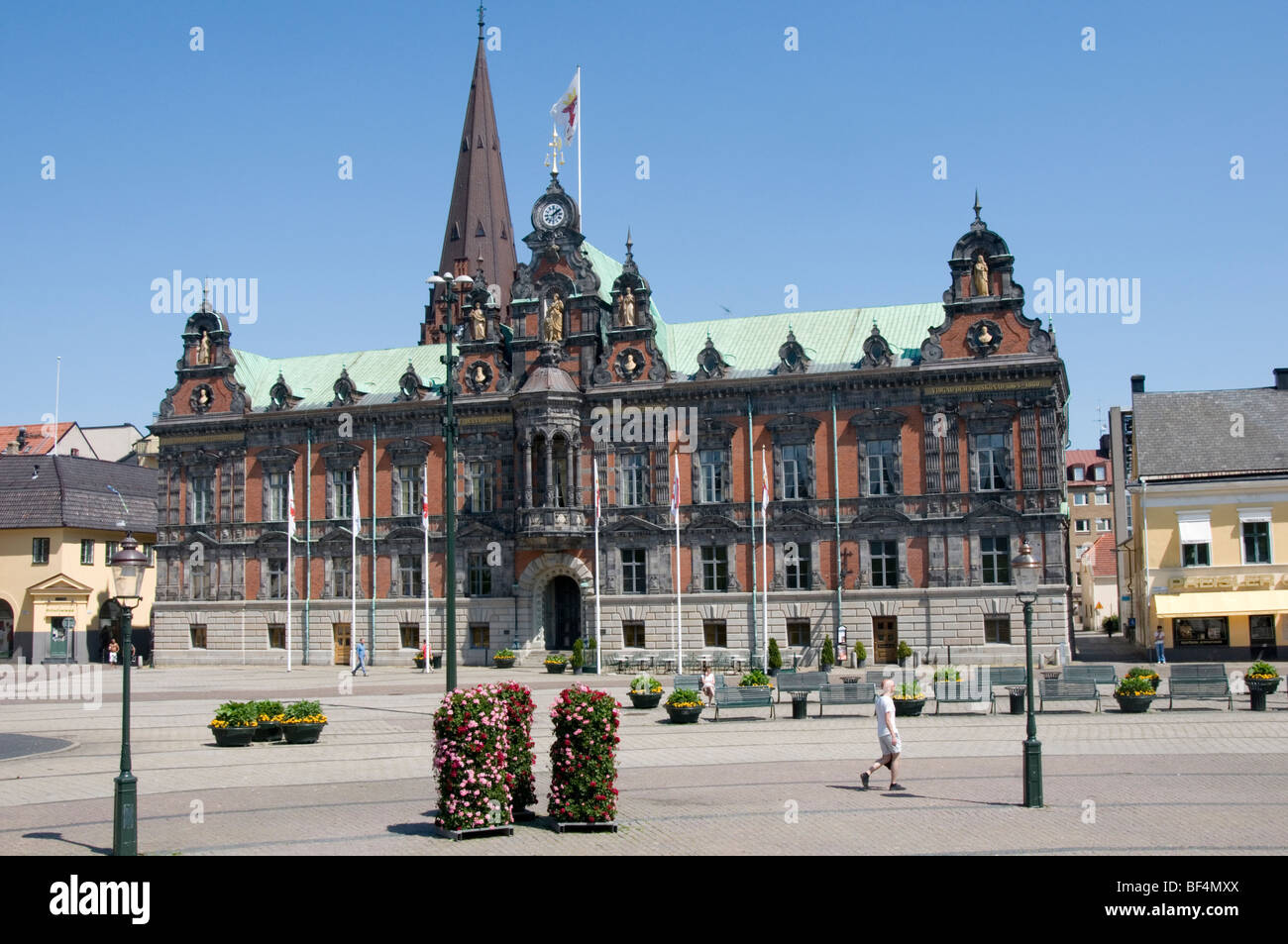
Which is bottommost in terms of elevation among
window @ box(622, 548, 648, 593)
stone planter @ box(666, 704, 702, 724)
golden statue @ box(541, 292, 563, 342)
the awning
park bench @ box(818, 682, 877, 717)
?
stone planter @ box(666, 704, 702, 724)

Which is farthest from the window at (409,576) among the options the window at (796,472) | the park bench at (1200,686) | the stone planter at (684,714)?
the park bench at (1200,686)

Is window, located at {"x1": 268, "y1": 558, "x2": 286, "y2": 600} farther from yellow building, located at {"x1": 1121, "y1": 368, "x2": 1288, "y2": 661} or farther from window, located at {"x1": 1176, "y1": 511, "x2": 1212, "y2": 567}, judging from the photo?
window, located at {"x1": 1176, "y1": 511, "x2": 1212, "y2": 567}

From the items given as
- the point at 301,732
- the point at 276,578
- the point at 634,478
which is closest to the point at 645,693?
the point at 301,732

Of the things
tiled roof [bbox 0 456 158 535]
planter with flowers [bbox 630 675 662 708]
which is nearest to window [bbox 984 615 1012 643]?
planter with flowers [bbox 630 675 662 708]

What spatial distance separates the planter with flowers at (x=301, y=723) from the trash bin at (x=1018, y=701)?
1763 cm

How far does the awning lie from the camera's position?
4991 cm

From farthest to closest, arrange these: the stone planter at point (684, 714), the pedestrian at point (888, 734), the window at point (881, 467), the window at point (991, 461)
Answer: the window at point (881, 467) < the window at point (991, 461) < the stone planter at point (684, 714) < the pedestrian at point (888, 734)

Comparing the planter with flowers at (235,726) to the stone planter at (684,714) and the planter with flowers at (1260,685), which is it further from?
the planter with flowers at (1260,685)

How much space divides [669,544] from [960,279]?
17.0 metres

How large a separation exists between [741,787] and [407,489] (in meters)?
41.9

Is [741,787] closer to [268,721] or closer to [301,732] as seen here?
[301,732]
